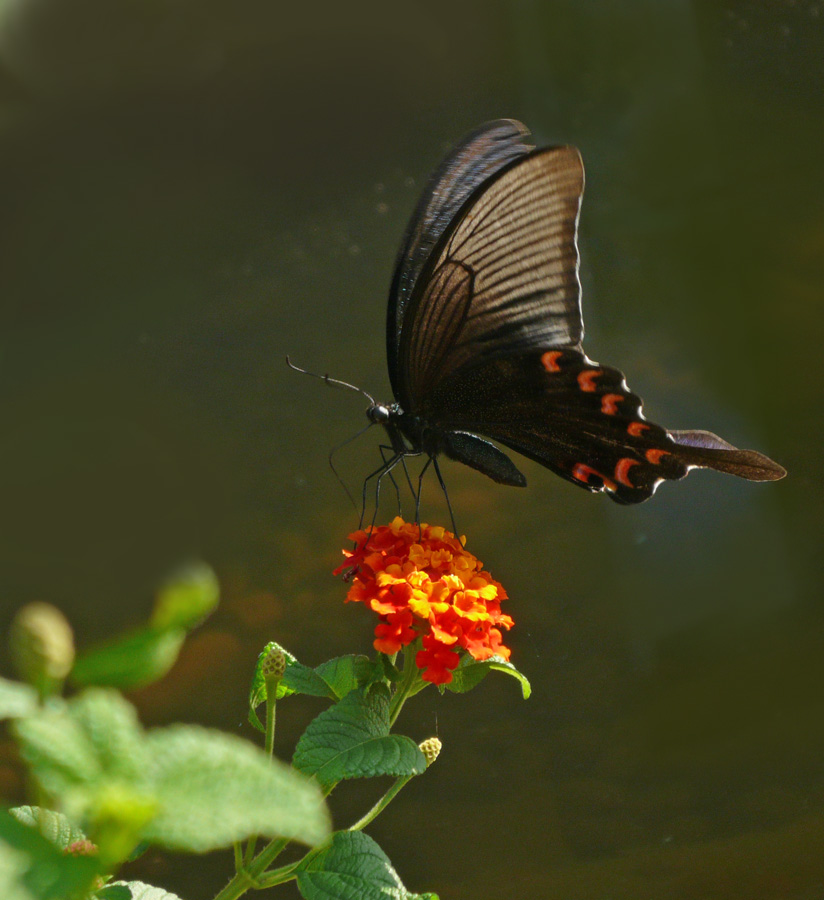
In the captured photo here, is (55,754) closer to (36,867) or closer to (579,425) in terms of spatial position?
(36,867)

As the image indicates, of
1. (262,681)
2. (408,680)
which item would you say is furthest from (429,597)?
(262,681)

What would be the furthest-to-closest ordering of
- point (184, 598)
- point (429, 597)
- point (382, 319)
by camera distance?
point (382, 319), point (429, 597), point (184, 598)

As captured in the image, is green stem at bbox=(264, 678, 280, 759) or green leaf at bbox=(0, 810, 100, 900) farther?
green stem at bbox=(264, 678, 280, 759)

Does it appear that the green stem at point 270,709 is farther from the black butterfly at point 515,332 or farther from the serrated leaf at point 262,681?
the black butterfly at point 515,332

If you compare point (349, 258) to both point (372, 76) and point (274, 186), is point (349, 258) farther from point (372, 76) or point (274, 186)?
point (372, 76)

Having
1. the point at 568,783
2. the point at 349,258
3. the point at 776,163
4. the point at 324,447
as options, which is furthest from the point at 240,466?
the point at 776,163

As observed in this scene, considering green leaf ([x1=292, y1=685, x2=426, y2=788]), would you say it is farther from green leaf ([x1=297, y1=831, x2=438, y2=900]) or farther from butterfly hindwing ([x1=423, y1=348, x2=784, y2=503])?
butterfly hindwing ([x1=423, y1=348, x2=784, y2=503])

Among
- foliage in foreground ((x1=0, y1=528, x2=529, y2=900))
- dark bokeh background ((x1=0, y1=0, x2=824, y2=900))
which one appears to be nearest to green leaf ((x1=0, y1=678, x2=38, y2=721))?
foliage in foreground ((x1=0, y1=528, x2=529, y2=900))
